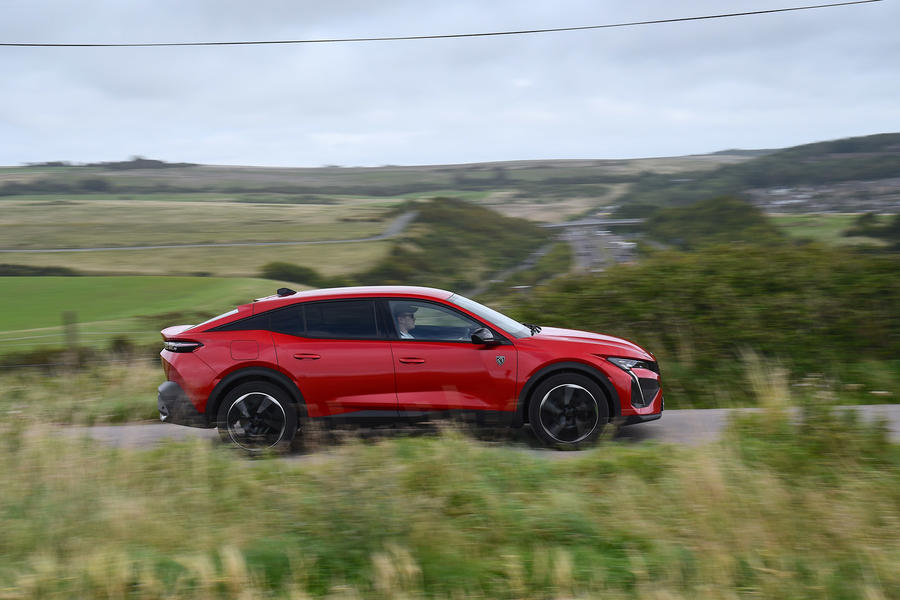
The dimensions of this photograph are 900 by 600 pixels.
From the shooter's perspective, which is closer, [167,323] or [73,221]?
[167,323]

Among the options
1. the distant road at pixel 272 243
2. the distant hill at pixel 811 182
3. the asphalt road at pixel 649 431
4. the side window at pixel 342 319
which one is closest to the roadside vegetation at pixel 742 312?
the asphalt road at pixel 649 431

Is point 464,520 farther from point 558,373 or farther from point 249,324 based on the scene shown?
point 249,324

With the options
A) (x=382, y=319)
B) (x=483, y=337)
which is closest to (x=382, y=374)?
(x=382, y=319)

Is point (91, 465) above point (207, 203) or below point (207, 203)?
below

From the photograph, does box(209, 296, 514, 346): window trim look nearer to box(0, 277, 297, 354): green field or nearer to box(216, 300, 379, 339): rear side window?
box(216, 300, 379, 339): rear side window

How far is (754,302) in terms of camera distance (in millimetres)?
10617

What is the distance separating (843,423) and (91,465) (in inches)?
215

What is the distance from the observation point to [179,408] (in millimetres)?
6777

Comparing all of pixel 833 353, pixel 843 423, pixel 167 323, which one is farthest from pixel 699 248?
pixel 167 323

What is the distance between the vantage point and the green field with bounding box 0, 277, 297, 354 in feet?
61.1

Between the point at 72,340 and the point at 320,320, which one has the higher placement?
the point at 72,340

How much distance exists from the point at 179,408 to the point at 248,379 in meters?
0.65

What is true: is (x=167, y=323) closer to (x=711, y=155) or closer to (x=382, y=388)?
(x=382, y=388)

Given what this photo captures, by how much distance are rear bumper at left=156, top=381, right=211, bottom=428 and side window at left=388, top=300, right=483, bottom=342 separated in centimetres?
188
